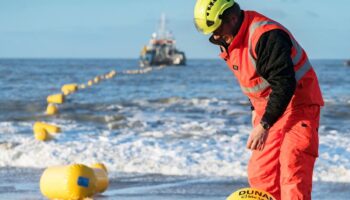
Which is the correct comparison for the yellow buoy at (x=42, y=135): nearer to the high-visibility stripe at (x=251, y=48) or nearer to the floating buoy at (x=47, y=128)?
the floating buoy at (x=47, y=128)

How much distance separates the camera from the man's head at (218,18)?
14.6ft

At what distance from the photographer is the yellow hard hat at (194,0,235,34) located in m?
4.45

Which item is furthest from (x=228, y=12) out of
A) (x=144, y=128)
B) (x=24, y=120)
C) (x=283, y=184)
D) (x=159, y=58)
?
(x=159, y=58)

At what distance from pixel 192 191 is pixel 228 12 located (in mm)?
3917

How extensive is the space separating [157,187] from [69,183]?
1.51 metres

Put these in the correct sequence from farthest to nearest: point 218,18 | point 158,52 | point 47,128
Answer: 1. point 158,52
2. point 47,128
3. point 218,18

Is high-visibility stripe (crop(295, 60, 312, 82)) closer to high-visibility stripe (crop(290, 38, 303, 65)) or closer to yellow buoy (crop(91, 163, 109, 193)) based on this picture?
high-visibility stripe (crop(290, 38, 303, 65))

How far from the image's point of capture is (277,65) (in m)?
4.34

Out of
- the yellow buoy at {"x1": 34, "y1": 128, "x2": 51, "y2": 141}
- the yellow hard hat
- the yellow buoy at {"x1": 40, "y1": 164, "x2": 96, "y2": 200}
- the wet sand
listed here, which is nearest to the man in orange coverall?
the yellow hard hat

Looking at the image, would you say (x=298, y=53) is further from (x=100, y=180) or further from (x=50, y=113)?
(x=50, y=113)

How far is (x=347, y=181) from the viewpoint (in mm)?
9242

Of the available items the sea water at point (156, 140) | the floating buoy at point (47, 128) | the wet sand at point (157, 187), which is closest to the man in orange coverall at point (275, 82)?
the wet sand at point (157, 187)

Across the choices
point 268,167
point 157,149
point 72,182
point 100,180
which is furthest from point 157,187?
point 268,167

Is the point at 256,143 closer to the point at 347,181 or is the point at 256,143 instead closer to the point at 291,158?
the point at 291,158
